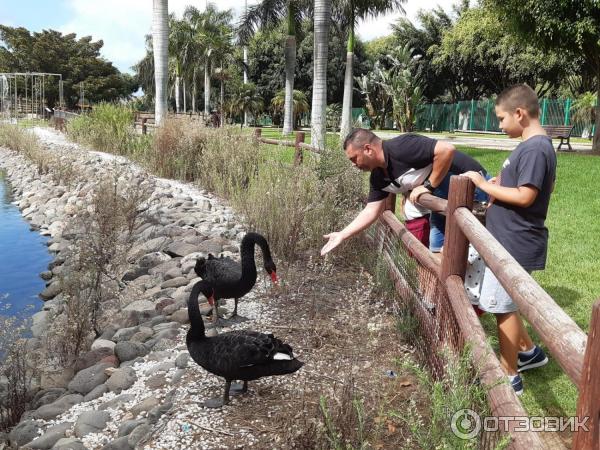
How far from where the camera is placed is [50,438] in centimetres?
308

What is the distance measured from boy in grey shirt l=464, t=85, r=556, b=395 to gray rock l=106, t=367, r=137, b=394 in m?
2.30

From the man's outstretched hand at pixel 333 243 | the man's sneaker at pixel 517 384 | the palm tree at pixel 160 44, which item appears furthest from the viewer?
the palm tree at pixel 160 44

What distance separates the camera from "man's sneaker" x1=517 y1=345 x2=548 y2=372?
138 inches

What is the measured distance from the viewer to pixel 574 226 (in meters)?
6.91

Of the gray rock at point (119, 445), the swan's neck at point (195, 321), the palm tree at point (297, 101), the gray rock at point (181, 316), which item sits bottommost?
the gray rock at point (119, 445)

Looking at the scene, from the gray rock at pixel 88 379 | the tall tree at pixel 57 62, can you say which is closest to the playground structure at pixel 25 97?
the tall tree at pixel 57 62

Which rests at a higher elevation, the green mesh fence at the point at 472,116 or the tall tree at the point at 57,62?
the tall tree at the point at 57,62

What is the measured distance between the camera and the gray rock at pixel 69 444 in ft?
9.23

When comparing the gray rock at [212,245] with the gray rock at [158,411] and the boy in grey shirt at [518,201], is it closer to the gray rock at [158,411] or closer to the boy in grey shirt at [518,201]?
the gray rock at [158,411]

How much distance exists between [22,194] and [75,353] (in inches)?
416

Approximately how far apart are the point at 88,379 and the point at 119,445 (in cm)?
125

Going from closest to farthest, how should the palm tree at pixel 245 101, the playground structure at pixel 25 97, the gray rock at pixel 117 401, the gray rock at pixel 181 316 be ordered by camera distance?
the gray rock at pixel 117 401
the gray rock at pixel 181 316
the playground structure at pixel 25 97
the palm tree at pixel 245 101

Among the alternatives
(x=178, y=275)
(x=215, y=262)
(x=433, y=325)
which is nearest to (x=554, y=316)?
(x=433, y=325)

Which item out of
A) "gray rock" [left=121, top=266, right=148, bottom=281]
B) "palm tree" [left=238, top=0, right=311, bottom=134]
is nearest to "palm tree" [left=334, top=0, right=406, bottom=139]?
"palm tree" [left=238, top=0, right=311, bottom=134]
